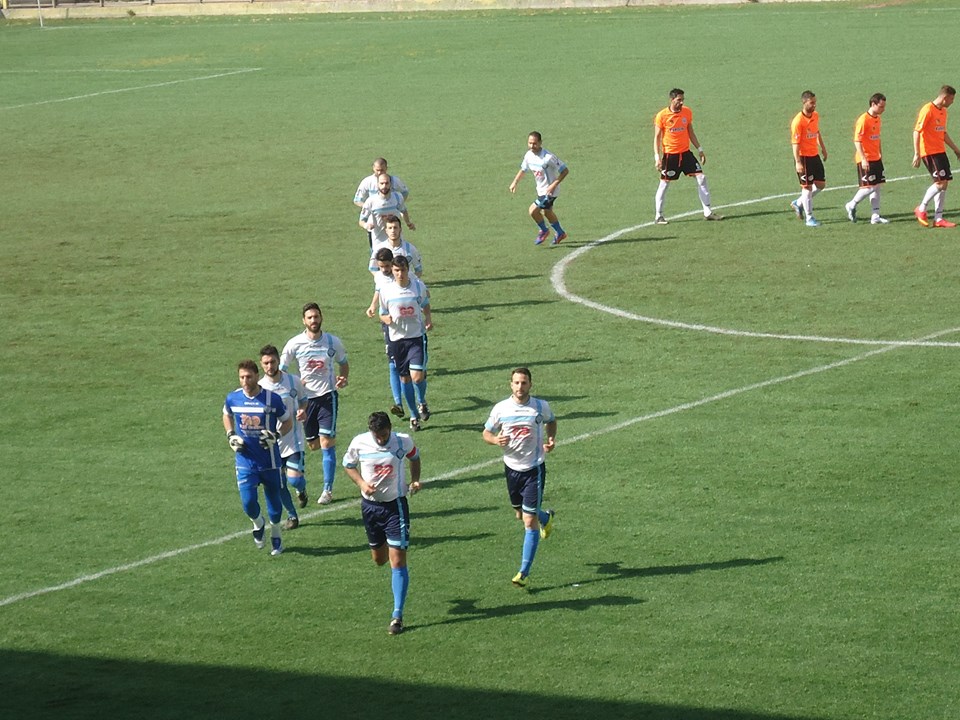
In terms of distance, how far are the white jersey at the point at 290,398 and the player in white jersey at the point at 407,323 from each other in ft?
9.58

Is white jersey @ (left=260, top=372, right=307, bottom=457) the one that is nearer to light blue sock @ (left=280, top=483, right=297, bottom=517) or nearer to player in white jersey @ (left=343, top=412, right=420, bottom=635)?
light blue sock @ (left=280, top=483, right=297, bottom=517)

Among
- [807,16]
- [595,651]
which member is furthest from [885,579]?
[807,16]

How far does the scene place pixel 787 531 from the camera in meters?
16.7

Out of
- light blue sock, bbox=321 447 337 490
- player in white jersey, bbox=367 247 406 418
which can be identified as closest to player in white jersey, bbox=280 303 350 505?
light blue sock, bbox=321 447 337 490

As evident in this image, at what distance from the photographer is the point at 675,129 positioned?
105 feet

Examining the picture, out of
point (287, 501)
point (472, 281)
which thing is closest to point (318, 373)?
point (287, 501)

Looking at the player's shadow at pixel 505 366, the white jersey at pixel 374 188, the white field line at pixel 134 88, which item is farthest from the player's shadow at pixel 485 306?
the white field line at pixel 134 88

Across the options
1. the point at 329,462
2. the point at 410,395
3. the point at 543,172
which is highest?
the point at 543,172

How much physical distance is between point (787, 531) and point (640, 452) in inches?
121

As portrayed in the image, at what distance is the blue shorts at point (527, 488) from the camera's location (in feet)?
51.2

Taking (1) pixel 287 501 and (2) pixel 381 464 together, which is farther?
(1) pixel 287 501

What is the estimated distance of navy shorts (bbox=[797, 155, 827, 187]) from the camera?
31.0 meters

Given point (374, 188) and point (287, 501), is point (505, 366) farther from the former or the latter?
point (287, 501)

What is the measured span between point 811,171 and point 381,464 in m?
18.5
